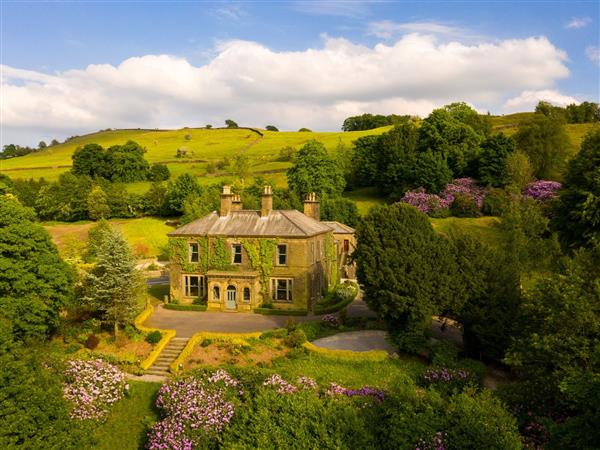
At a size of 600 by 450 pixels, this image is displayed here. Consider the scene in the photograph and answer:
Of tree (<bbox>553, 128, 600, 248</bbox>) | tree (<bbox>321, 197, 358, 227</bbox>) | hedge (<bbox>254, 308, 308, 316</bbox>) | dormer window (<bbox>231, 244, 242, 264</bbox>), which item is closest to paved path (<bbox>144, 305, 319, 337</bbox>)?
hedge (<bbox>254, 308, 308, 316</bbox>)

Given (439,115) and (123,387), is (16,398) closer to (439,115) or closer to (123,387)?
(123,387)

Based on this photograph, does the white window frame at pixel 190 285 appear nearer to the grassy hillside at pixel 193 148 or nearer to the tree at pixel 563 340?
the tree at pixel 563 340

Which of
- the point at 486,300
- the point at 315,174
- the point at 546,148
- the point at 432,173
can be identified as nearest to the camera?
the point at 486,300

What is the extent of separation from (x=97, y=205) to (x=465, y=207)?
54.6 meters

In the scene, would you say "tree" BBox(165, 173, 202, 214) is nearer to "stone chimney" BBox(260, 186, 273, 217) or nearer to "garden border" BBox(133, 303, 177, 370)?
"stone chimney" BBox(260, 186, 273, 217)

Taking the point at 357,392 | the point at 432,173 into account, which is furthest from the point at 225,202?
the point at 432,173

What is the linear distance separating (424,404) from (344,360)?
9.23 metres

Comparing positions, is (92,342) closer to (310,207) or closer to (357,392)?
(357,392)

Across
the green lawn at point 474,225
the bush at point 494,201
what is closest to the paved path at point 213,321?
the green lawn at point 474,225

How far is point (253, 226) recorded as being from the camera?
38562 mm

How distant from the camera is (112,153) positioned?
304 ft

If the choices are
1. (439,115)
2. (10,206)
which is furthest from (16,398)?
(439,115)

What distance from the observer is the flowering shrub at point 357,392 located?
20.2m

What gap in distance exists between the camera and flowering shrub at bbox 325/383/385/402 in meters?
20.2
